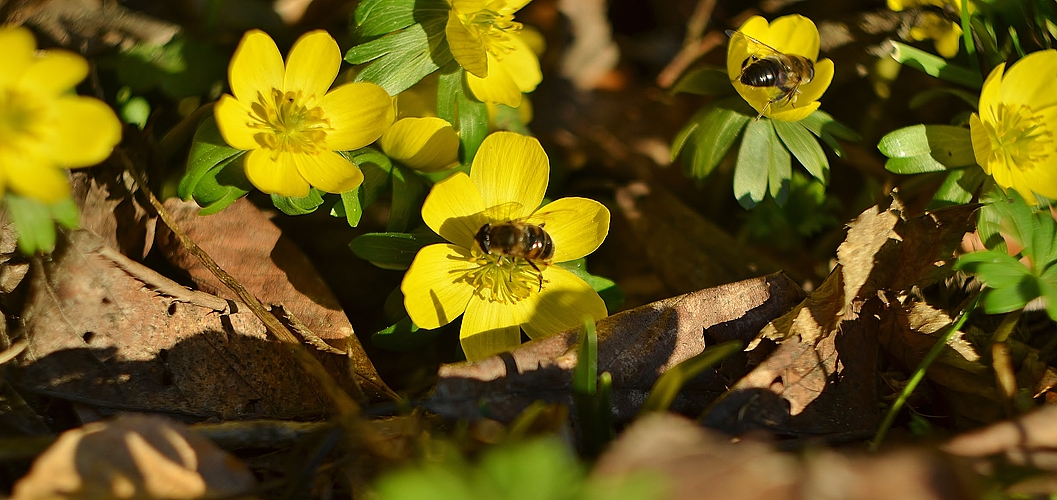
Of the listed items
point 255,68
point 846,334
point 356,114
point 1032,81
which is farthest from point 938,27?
point 255,68

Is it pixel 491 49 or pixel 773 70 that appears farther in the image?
pixel 491 49

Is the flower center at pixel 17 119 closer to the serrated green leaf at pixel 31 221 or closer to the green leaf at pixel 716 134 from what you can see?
the serrated green leaf at pixel 31 221

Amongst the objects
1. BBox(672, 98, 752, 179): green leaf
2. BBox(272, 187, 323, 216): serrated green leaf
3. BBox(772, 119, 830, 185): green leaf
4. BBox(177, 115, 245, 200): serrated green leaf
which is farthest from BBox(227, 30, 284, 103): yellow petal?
BBox(772, 119, 830, 185): green leaf

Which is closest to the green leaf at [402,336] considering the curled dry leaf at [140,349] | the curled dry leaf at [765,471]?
the curled dry leaf at [140,349]

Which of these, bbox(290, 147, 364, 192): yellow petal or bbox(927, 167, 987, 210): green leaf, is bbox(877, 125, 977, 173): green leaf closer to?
bbox(927, 167, 987, 210): green leaf

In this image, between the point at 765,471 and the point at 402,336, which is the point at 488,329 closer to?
the point at 402,336

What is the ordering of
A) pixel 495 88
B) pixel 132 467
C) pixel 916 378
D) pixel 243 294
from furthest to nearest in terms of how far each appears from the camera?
pixel 495 88 < pixel 243 294 < pixel 916 378 < pixel 132 467

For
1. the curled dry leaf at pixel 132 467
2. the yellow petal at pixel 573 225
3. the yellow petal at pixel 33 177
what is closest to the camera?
the curled dry leaf at pixel 132 467
